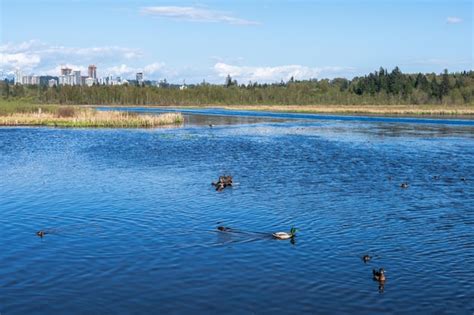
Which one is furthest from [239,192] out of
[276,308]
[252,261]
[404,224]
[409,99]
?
[409,99]

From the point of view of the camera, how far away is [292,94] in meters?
165

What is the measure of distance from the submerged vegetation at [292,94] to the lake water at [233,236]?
381 feet

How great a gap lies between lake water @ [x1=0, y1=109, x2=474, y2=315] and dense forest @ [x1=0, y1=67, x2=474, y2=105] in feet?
382

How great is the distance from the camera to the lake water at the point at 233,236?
39.8ft

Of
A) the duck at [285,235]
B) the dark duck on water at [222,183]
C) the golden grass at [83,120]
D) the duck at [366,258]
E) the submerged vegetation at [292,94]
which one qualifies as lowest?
the duck at [366,258]

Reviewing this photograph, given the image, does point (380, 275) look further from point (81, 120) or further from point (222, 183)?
point (81, 120)

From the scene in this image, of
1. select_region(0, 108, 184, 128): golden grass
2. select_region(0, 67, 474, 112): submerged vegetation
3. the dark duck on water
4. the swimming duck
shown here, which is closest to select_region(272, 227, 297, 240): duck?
the swimming duck

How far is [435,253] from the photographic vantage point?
15672 mm

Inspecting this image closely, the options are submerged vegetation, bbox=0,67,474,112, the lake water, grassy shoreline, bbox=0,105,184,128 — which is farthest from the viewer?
submerged vegetation, bbox=0,67,474,112

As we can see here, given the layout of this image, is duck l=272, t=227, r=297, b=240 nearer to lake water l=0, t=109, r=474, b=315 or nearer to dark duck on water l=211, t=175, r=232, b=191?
lake water l=0, t=109, r=474, b=315

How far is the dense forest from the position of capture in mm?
145625

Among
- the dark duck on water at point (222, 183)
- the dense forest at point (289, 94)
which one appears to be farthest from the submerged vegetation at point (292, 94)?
the dark duck on water at point (222, 183)

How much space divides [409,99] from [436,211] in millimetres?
130143

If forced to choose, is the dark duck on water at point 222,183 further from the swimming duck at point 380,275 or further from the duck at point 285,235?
the swimming duck at point 380,275
